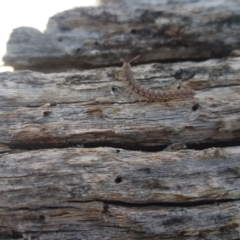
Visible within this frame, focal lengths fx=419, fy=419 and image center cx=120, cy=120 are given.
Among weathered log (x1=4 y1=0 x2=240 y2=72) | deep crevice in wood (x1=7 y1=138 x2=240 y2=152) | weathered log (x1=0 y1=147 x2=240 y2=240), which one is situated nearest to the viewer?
weathered log (x1=0 y1=147 x2=240 y2=240)

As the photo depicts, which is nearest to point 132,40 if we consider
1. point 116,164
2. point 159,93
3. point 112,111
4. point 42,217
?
point 159,93

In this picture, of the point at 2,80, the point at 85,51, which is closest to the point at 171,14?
the point at 85,51

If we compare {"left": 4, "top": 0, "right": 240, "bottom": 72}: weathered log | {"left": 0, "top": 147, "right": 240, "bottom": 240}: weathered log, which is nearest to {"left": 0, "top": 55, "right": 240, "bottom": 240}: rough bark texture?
{"left": 0, "top": 147, "right": 240, "bottom": 240}: weathered log

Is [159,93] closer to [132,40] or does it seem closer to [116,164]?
[116,164]

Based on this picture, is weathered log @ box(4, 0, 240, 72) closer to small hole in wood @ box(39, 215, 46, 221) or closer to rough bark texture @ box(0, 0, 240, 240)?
rough bark texture @ box(0, 0, 240, 240)

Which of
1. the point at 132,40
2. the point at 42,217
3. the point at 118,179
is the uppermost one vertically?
the point at 132,40

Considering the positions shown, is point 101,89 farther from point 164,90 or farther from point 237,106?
point 237,106
